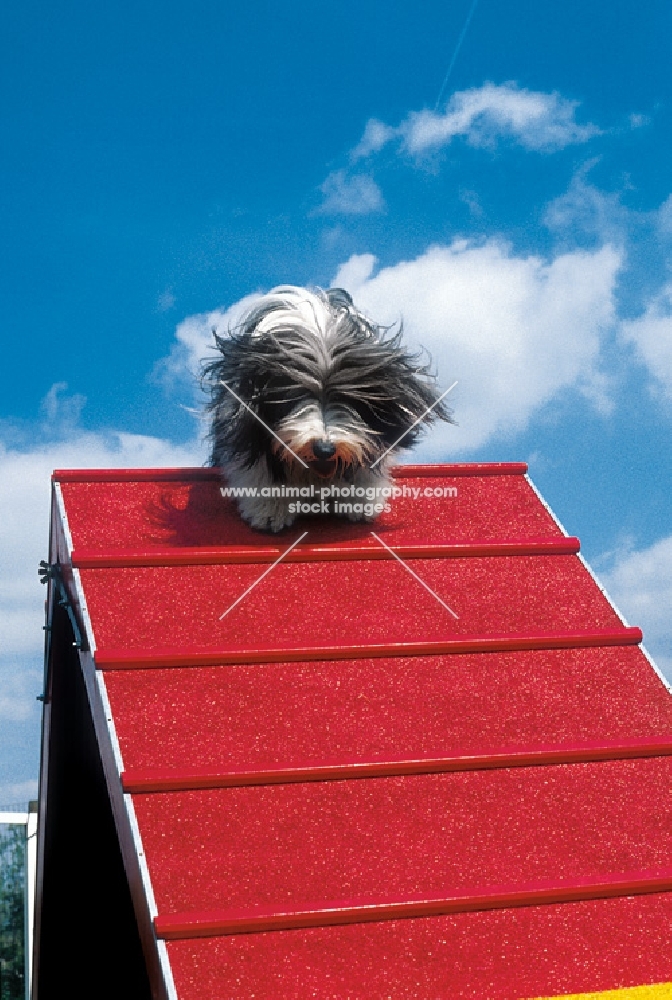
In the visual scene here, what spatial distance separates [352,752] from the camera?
2.61 m

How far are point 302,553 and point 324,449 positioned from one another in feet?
1.13

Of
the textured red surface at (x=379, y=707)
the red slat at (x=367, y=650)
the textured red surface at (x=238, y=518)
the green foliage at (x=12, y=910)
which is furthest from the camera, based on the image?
the green foliage at (x=12, y=910)

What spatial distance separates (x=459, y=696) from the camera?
2.83 metres

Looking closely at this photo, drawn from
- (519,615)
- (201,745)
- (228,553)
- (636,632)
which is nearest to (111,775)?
(201,745)

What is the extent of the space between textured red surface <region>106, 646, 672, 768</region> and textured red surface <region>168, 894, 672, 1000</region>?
0.45 metres

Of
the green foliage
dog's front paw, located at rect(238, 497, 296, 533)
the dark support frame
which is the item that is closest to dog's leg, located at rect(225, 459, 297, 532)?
dog's front paw, located at rect(238, 497, 296, 533)

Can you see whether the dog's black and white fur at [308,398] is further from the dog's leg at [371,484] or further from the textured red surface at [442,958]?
the textured red surface at [442,958]

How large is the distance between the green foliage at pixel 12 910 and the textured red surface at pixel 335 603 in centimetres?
370

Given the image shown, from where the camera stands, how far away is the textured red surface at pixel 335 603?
9.49 ft

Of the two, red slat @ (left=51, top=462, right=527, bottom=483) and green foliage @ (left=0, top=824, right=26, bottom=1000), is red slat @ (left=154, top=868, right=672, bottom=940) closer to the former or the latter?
red slat @ (left=51, top=462, right=527, bottom=483)

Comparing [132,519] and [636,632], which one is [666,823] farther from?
[132,519]

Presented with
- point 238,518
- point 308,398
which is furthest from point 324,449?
point 238,518

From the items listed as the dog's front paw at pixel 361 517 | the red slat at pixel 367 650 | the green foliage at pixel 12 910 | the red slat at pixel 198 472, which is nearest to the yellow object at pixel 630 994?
the red slat at pixel 367 650

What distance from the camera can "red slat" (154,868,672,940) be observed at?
2.16 meters
